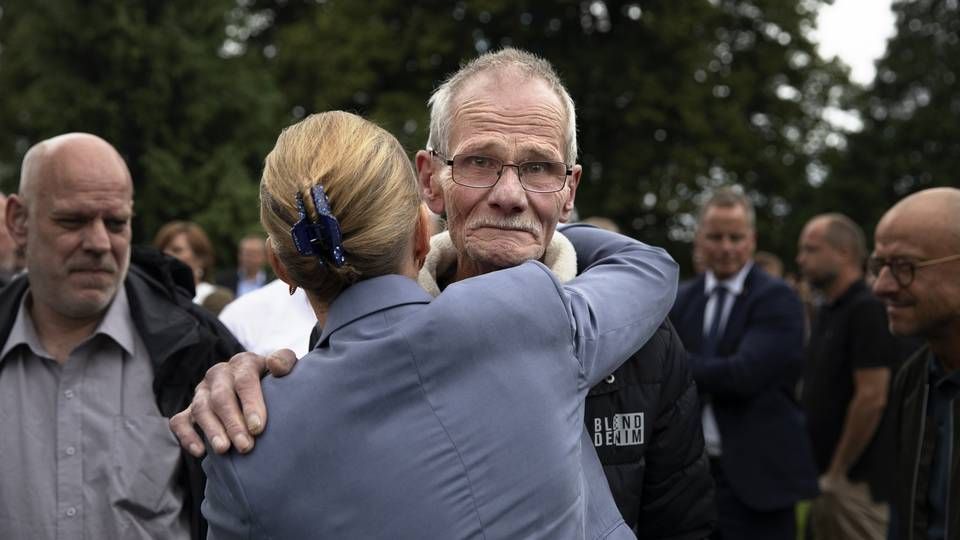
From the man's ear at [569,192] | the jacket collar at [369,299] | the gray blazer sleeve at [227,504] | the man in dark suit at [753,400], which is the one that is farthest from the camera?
the man in dark suit at [753,400]

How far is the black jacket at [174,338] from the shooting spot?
335cm

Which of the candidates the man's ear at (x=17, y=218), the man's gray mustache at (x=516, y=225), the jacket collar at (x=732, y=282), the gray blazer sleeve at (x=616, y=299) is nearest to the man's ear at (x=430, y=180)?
the man's gray mustache at (x=516, y=225)

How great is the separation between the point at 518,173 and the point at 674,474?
0.90m

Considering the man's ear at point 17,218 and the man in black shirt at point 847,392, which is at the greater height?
the man's ear at point 17,218

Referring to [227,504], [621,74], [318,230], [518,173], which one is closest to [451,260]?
[518,173]

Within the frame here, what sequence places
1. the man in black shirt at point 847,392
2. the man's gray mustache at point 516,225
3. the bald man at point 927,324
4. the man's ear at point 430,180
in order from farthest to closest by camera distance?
the man in black shirt at point 847,392 → the bald man at point 927,324 → the man's ear at point 430,180 → the man's gray mustache at point 516,225

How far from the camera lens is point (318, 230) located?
76.2 inches

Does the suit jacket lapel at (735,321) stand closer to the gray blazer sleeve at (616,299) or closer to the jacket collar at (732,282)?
the jacket collar at (732,282)

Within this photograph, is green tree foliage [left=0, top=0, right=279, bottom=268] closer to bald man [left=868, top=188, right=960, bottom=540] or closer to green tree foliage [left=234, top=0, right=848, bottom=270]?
green tree foliage [left=234, top=0, right=848, bottom=270]

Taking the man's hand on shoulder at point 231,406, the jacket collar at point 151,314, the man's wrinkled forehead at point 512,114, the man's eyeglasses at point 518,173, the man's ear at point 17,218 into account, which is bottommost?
the jacket collar at point 151,314

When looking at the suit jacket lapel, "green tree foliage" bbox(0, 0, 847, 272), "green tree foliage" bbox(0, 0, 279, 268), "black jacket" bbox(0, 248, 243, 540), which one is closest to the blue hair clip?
"black jacket" bbox(0, 248, 243, 540)

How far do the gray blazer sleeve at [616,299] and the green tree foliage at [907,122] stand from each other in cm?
3072

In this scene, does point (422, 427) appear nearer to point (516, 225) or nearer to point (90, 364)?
point (516, 225)

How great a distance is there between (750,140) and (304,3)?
12.9 meters
